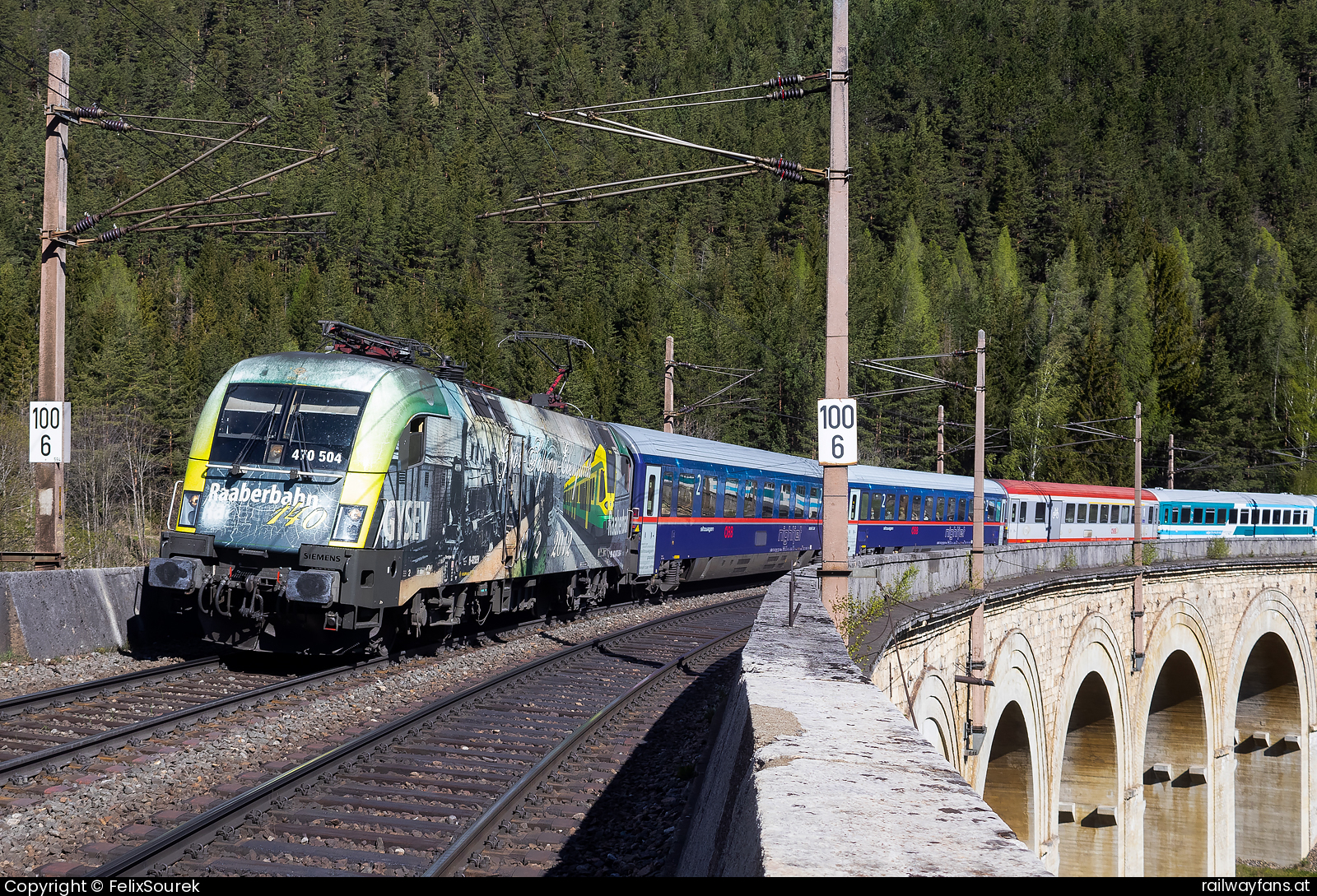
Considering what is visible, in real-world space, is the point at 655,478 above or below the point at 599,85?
below

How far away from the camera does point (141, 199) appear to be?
79938 millimetres

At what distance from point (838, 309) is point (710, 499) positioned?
1393 cm

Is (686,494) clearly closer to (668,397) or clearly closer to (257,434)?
(668,397)

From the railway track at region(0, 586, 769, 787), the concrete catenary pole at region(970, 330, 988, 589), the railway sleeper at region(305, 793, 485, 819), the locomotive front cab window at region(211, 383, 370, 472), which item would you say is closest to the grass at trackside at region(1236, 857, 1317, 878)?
the concrete catenary pole at region(970, 330, 988, 589)

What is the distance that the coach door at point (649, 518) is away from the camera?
2183 centimetres

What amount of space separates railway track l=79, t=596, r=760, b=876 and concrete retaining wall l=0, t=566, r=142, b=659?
478cm

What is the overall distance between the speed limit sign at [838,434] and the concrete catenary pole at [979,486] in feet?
32.5

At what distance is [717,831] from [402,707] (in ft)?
21.3

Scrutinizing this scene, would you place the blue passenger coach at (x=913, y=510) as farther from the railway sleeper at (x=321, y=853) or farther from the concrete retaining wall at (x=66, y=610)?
the railway sleeper at (x=321, y=853)

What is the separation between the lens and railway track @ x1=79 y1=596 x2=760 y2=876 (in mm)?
6117
